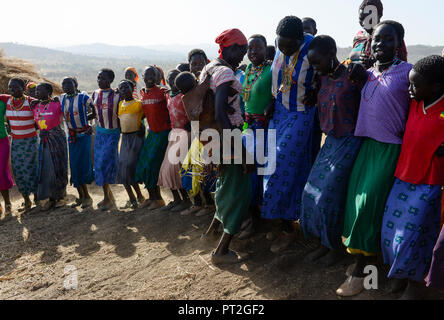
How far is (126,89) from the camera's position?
5062 millimetres

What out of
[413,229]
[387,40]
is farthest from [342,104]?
[413,229]

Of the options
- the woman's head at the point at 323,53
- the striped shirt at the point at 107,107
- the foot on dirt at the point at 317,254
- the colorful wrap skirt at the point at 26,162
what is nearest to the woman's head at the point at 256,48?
the woman's head at the point at 323,53

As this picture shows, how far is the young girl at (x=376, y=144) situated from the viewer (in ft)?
8.43

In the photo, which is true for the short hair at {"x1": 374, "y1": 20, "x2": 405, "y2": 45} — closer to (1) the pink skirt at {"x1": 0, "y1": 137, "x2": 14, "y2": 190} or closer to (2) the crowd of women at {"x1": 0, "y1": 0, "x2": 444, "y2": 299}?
(2) the crowd of women at {"x1": 0, "y1": 0, "x2": 444, "y2": 299}

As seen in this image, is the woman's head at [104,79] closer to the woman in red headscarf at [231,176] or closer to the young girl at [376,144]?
the woman in red headscarf at [231,176]

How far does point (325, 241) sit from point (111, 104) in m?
3.80

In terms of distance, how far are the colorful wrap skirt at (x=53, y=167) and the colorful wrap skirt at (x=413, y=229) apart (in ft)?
17.0

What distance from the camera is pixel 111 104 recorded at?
5.30 m

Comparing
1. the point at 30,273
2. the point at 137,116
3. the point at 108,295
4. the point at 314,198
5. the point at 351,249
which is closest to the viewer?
the point at 351,249

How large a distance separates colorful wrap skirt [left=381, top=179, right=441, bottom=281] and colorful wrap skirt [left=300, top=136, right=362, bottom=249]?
1.53 feet

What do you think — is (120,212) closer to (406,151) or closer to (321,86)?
(321,86)

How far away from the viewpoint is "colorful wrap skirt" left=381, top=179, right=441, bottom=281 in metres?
2.41

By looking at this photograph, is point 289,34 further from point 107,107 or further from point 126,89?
point 107,107
